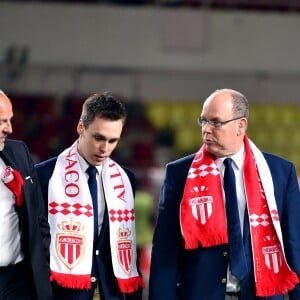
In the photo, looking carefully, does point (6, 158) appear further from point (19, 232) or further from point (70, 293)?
point (70, 293)

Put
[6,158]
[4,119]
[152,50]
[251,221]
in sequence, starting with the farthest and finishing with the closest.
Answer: [152,50] → [251,221] → [6,158] → [4,119]

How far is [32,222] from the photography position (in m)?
4.06

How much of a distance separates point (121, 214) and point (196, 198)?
321mm

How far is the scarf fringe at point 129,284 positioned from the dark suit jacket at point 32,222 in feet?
1.02

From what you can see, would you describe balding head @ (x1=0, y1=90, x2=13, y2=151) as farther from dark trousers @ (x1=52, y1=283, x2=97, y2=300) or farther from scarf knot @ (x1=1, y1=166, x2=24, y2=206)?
dark trousers @ (x1=52, y1=283, x2=97, y2=300)

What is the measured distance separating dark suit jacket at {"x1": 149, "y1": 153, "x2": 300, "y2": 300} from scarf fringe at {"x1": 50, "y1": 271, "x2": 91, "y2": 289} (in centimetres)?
26

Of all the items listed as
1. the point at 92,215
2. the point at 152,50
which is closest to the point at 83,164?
the point at 92,215

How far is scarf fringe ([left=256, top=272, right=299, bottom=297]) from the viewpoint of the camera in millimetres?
4191

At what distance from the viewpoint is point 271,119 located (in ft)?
42.6

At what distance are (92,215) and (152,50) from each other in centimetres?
864

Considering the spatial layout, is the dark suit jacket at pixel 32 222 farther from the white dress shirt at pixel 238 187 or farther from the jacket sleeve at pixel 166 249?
the white dress shirt at pixel 238 187

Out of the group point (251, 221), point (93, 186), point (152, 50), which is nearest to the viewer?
point (251, 221)

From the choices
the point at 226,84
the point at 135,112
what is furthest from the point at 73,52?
the point at 226,84

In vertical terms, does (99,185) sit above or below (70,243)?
above
